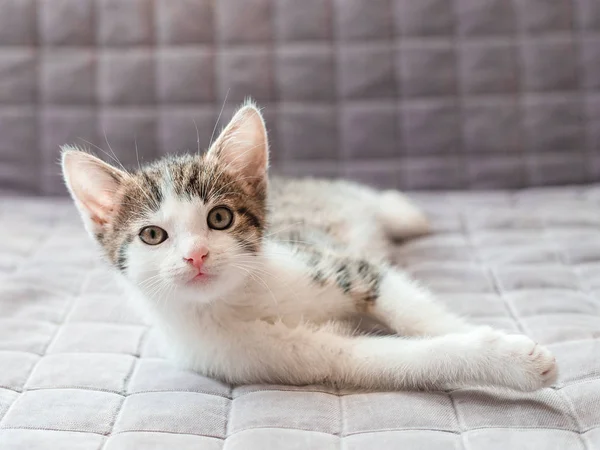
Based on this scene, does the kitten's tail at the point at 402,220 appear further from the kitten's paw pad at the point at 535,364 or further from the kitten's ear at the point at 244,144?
the kitten's paw pad at the point at 535,364

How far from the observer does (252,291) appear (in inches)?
48.3

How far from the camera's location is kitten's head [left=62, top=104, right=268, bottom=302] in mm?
1109

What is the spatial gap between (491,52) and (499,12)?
11 centimetres

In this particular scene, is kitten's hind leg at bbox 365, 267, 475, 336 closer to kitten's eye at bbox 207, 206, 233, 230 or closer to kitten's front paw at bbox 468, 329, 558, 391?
kitten's front paw at bbox 468, 329, 558, 391

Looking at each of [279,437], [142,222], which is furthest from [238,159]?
[279,437]

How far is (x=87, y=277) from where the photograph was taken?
64.6 inches

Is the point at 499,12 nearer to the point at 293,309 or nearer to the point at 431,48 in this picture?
the point at 431,48

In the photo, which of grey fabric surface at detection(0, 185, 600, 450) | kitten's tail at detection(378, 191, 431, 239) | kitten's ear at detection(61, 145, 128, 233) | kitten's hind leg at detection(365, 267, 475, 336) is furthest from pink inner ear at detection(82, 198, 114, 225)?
kitten's tail at detection(378, 191, 431, 239)

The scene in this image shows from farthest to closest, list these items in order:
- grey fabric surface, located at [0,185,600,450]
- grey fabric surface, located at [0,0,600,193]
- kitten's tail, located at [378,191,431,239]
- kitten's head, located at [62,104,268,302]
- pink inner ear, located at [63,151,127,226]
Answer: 1. grey fabric surface, located at [0,0,600,193]
2. kitten's tail, located at [378,191,431,239]
3. pink inner ear, located at [63,151,127,226]
4. kitten's head, located at [62,104,268,302]
5. grey fabric surface, located at [0,185,600,450]

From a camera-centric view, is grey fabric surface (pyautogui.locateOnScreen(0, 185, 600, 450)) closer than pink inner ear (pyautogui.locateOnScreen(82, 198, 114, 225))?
Yes

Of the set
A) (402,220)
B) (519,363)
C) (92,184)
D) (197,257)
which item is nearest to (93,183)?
(92,184)

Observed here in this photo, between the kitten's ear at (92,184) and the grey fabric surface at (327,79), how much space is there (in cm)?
87

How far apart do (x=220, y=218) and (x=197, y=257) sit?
0.36 feet

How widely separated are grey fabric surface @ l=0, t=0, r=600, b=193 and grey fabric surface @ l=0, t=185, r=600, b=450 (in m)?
0.33
